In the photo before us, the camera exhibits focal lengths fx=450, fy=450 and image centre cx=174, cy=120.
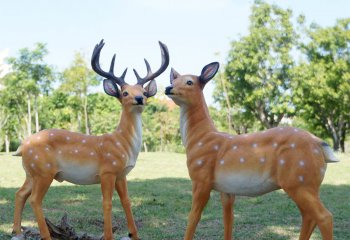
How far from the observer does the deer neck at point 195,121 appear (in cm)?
459

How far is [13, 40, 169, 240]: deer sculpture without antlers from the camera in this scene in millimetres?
5059

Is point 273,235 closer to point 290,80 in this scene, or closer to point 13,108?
point 290,80

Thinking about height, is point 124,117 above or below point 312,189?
above

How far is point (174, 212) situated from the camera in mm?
8094

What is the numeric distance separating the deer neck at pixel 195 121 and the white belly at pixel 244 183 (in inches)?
20.9

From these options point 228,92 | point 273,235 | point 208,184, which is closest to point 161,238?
point 273,235

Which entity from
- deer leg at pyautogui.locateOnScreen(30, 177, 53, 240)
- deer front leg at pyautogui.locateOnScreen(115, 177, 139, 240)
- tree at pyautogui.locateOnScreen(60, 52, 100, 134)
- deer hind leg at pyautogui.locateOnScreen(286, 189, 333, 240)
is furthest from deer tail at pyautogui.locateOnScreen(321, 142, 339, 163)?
tree at pyautogui.locateOnScreen(60, 52, 100, 134)

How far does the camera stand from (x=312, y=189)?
3.91 metres

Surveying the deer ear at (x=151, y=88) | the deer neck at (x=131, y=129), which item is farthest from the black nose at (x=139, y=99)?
the deer ear at (x=151, y=88)

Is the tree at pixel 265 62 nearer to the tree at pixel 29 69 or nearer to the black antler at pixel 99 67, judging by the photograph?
the tree at pixel 29 69

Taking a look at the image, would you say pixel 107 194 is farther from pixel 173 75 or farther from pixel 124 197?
pixel 173 75

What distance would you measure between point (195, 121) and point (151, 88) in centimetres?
115

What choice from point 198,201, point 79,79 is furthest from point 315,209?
point 79,79

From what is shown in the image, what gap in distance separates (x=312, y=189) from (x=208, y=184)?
0.96 m
